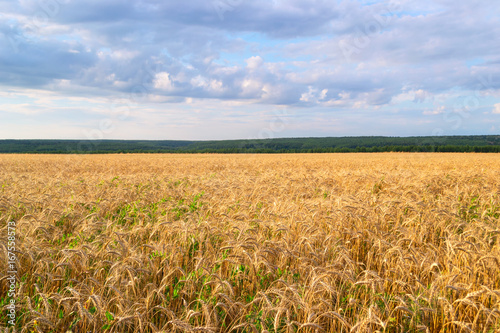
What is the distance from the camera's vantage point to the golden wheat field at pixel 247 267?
285 cm

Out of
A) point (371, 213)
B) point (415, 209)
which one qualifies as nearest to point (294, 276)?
point (371, 213)

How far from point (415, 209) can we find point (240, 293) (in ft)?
15.7

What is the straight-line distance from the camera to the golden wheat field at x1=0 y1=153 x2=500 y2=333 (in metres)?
2.85

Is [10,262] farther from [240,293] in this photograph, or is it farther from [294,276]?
[294,276]

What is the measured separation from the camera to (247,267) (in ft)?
12.5

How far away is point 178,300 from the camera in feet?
11.0
